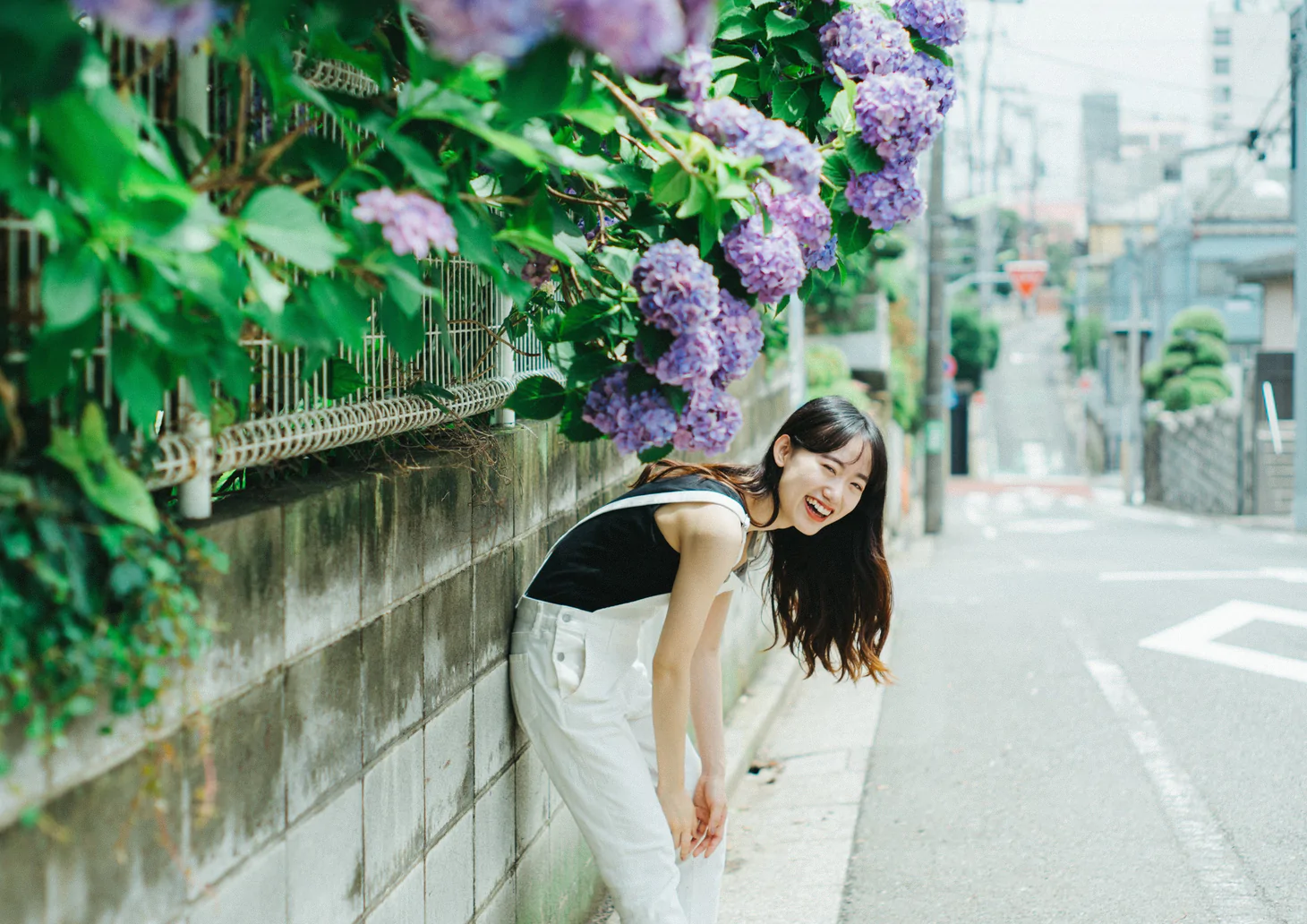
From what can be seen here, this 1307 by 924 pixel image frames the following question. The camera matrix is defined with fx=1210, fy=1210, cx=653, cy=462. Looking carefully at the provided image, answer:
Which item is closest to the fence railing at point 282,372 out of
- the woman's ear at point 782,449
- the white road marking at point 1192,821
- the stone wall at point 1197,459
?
the woman's ear at point 782,449

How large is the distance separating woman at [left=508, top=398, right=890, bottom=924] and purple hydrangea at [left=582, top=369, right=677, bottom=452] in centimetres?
58

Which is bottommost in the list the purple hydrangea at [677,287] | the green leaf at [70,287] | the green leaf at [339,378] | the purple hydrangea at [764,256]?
the green leaf at [339,378]

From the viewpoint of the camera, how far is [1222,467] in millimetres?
30703

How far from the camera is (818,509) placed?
3.09m

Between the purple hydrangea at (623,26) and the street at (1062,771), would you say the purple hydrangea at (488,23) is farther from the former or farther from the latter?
the street at (1062,771)

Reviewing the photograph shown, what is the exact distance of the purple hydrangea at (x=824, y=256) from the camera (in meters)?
2.55

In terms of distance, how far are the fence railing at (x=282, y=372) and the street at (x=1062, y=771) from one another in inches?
88.9

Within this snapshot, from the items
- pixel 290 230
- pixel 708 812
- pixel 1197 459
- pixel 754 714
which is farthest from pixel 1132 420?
pixel 290 230

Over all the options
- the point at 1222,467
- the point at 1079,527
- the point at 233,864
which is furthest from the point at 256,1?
the point at 1222,467

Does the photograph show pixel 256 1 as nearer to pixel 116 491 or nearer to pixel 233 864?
pixel 116 491

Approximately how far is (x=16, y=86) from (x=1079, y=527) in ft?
79.7

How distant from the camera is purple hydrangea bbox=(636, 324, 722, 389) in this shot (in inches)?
80.4

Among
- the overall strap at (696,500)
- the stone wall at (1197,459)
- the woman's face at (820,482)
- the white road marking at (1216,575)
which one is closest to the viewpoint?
the overall strap at (696,500)

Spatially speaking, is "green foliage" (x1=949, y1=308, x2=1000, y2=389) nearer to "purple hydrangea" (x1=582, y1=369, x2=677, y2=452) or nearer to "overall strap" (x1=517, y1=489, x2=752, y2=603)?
"overall strap" (x1=517, y1=489, x2=752, y2=603)
